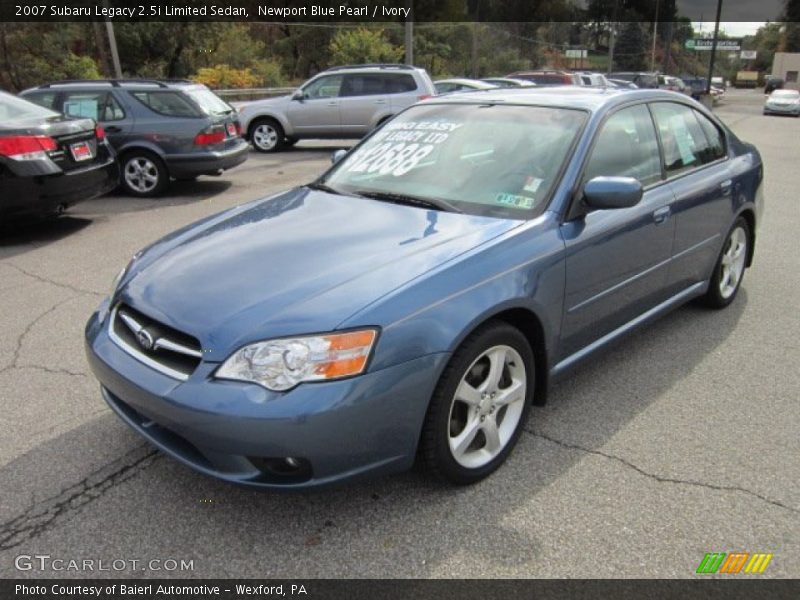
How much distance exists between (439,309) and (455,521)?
0.83 metres

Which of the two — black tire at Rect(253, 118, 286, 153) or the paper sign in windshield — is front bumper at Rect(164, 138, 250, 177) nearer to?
black tire at Rect(253, 118, 286, 153)

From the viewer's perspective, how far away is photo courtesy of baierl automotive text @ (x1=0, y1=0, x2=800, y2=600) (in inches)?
87.6

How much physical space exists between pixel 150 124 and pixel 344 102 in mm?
5654

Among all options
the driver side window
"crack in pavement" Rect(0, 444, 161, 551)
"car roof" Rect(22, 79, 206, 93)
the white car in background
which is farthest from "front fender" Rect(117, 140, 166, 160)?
the white car in background

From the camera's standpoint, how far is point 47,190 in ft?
20.9

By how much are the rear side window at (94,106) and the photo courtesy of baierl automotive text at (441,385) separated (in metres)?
4.51

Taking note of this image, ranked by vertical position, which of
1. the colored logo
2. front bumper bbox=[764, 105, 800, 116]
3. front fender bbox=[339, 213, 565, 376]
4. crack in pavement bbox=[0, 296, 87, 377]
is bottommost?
front bumper bbox=[764, 105, 800, 116]

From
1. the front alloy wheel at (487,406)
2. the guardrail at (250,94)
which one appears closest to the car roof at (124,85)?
the front alloy wheel at (487,406)

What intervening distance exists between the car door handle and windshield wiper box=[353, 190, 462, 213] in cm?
121

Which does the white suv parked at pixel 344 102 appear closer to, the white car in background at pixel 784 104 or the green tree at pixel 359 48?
the green tree at pixel 359 48

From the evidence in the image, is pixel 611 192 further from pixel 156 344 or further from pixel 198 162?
pixel 198 162

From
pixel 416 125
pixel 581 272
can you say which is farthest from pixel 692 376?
pixel 416 125

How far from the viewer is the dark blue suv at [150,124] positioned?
28.5ft

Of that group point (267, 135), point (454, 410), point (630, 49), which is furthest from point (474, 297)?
point (630, 49)
